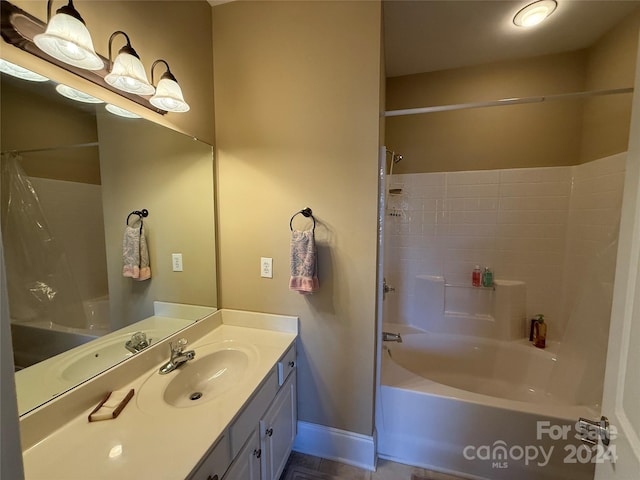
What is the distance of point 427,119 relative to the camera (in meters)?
2.29

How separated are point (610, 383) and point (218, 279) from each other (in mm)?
1729

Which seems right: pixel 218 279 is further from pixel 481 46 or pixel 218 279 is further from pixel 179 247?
pixel 481 46

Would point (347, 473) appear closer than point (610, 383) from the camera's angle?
No

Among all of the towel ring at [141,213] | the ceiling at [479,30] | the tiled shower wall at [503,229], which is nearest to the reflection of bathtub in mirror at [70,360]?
the towel ring at [141,213]

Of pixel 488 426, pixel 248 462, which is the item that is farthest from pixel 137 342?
pixel 488 426

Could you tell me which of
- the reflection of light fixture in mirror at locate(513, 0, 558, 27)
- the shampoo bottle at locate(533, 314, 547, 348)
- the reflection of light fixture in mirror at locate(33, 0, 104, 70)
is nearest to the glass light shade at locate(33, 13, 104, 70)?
the reflection of light fixture in mirror at locate(33, 0, 104, 70)

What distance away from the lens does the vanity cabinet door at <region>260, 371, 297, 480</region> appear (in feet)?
3.87

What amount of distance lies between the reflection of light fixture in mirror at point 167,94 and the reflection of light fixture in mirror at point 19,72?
0.36 m

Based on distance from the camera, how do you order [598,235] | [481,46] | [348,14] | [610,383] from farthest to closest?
[481,46], [598,235], [348,14], [610,383]

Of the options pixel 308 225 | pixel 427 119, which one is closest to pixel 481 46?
pixel 427 119

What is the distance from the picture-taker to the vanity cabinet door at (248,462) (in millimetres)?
947

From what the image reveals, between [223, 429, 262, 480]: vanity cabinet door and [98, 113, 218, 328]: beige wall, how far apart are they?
74 cm

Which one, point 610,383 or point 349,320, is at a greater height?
point 610,383

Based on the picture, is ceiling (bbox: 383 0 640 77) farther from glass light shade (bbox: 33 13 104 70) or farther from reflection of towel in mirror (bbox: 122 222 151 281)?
reflection of towel in mirror (bbox: 122 222 151 281)
